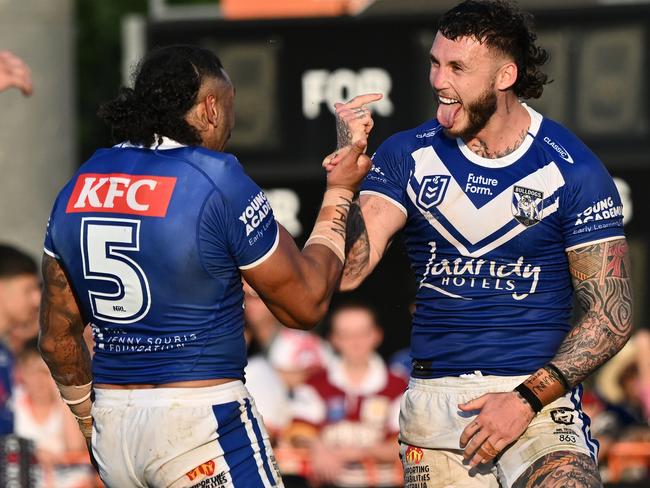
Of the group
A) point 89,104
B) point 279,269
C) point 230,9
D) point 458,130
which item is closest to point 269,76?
point 230,9

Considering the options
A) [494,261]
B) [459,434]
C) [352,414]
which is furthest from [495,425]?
[352,414]

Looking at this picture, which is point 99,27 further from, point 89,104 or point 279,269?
point 279,269

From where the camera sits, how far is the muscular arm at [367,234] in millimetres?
5590

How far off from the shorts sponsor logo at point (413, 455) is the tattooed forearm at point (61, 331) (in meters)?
1.28

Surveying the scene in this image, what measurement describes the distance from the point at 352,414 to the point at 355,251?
443 cm

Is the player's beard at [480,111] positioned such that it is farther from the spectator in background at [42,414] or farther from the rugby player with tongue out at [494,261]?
the spectator in background at [42,414]

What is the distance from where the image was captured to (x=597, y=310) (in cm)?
534

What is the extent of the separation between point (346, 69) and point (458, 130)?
5.23m

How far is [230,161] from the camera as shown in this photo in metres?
4.82

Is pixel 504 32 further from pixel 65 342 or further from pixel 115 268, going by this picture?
pixel 65 342

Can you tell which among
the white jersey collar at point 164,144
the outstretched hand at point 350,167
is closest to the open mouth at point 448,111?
the outstretched hand at point 350,167

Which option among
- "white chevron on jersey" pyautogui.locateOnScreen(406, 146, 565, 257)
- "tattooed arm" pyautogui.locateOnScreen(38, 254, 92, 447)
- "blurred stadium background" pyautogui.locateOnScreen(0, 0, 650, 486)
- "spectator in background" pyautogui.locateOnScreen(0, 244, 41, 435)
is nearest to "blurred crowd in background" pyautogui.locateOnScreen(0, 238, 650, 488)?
"spectator in background" pyautogui.locateOnScreen(0, 244, 41, 435)

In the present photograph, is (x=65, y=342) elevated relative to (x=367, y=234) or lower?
lower

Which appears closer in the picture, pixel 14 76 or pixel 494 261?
pixel 494 261
